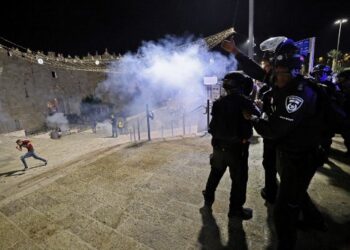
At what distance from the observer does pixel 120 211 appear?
3018mm

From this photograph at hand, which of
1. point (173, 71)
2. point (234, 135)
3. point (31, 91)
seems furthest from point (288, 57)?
point (31, 91)

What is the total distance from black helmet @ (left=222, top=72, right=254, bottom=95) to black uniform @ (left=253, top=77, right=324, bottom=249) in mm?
546

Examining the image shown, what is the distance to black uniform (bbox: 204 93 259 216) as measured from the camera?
8.00 ft

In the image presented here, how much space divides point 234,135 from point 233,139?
0.05 m

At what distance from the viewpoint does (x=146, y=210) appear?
3.01 metres

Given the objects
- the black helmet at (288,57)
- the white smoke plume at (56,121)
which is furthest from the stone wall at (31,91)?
the black helmet at (288,57)

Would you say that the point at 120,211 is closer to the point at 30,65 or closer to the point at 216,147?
the point at 216,147

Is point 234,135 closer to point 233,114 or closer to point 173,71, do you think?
point 233,114

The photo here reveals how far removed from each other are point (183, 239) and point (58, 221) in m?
1.75

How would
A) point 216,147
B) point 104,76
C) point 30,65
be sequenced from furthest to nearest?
1. point 104,76
2. point 30,65
3. point 216,147

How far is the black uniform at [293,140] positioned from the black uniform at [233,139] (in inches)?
18.2

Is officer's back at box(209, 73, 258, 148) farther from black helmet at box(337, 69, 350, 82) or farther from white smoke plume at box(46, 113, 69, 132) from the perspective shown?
white smoke plume at box(46, 113, 69, 132)

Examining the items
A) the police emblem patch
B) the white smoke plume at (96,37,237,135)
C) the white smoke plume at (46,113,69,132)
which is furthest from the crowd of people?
the white smoke plume at (46,113,69,132)

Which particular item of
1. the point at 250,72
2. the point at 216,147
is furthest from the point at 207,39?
the point at 216,147
